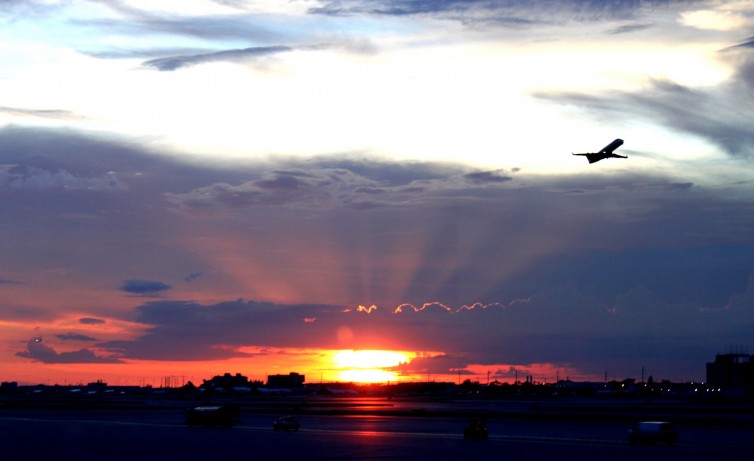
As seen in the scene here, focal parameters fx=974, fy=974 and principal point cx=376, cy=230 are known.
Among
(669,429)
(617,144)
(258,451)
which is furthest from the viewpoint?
(669,429)

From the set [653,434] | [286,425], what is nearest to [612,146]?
[653,434]

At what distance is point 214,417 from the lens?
389ft

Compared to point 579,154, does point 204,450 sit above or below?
below

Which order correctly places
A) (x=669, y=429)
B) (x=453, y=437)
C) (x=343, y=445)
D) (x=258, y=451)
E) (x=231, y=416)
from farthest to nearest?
(x=231, y=416)
(x=453, y=437)
(x=669, y=429)
(x=343, y=445)
(x=258, y=451)

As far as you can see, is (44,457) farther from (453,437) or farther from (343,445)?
(453,437)

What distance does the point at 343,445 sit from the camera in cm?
8156

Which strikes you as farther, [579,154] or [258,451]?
[258,451]

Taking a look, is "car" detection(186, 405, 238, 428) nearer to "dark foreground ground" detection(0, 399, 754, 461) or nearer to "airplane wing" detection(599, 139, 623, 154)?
"dark foreground ground" detection(0, 399, 754, 461)

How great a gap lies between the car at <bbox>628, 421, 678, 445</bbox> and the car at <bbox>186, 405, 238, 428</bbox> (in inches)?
1978

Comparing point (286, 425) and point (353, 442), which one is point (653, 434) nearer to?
point (353, 442)

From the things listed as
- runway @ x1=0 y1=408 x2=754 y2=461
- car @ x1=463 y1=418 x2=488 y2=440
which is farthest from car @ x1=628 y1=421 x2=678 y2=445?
car @ x1=463 y1=418 x2=488 y2=440

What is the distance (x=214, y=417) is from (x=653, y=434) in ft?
180

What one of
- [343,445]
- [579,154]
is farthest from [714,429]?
[579,154]

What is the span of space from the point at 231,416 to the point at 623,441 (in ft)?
162
